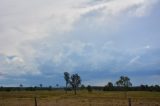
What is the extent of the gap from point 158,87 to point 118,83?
2306 cm

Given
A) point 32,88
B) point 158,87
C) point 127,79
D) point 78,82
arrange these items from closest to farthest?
point 78,82
point 158,87
point 127,79
point 32,88

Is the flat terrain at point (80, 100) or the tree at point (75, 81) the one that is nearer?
the flat terrain at point (80, 100)

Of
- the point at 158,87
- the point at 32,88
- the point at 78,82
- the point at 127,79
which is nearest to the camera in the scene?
the point at 78,82

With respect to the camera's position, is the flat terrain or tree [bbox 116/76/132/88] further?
tree [bbox 116/76/132/88]

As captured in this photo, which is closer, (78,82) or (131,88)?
(78,82)

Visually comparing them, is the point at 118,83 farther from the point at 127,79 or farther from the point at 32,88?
the point at 32,88

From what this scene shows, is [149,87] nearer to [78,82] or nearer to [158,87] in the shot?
[158,87]

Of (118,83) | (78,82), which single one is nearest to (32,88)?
(118,83)

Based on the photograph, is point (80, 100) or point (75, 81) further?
point (75, 81)

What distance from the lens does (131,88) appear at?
553 ft

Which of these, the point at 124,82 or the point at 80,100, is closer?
the point at 80,100

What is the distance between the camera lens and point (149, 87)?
498 feet

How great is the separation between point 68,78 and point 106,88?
23904mm

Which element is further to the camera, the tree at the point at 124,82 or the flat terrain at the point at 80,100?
the tree at the point at 124,82
